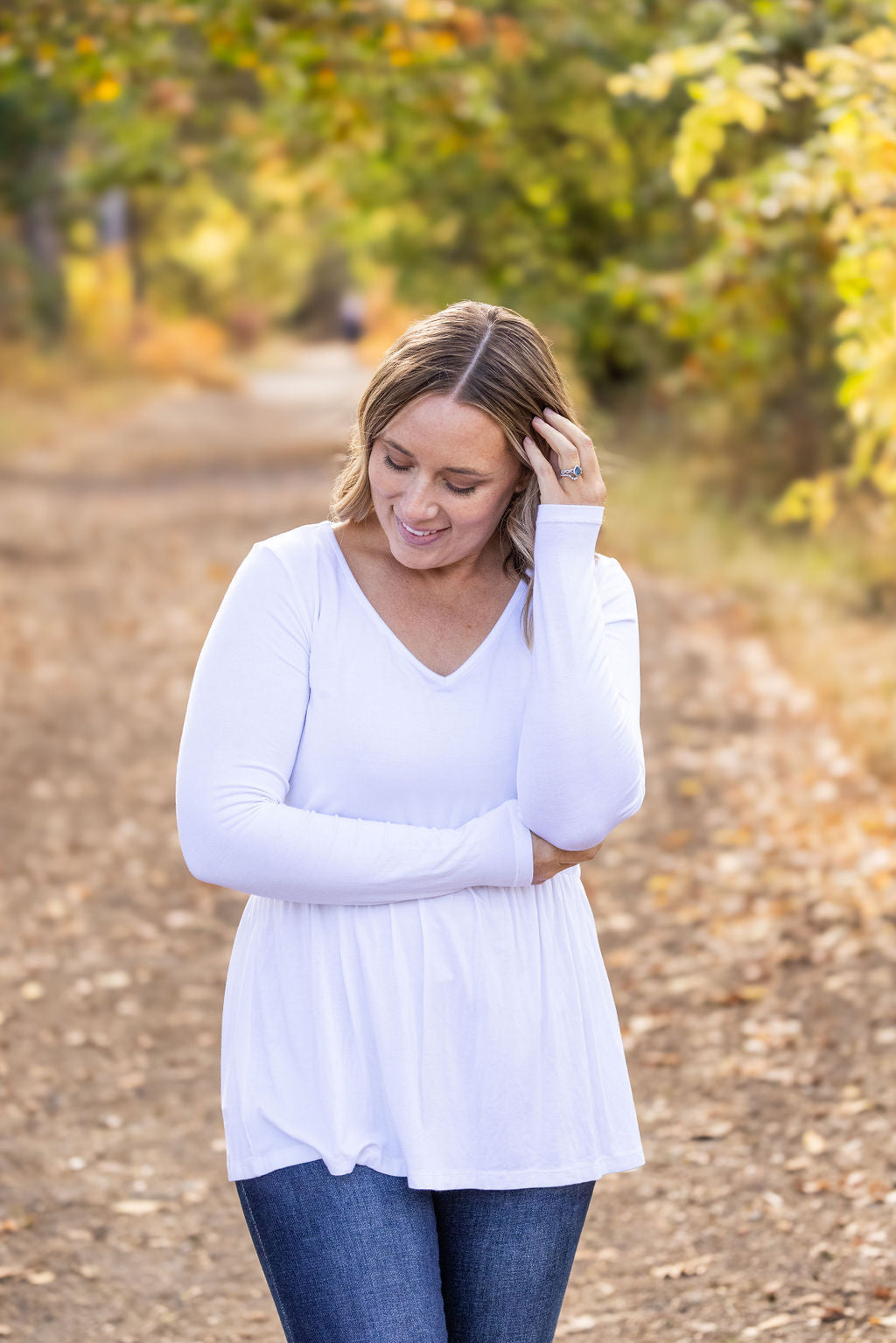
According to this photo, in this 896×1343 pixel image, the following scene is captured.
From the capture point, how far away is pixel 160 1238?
4.19 meters

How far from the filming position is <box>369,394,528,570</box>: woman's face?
7.32 ft

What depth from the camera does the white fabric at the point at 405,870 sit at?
216cm

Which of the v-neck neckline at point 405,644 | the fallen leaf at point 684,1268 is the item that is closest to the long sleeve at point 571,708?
the v-neck neckline at point 405,644

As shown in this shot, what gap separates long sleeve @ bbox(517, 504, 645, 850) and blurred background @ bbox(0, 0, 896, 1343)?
0.57 meters

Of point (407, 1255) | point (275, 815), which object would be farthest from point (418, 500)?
point (407, 1255)

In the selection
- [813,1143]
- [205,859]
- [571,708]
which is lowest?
[813,1143]

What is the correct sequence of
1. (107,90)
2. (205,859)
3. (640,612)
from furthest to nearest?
(640,612) < (107,90) < (205,859)

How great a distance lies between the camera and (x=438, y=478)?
7.41ft

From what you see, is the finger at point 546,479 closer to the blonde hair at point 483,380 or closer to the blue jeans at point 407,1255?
the blonde hair at point 483,380

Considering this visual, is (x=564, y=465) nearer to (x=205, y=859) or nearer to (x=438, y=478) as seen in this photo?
(x=438, y=478)

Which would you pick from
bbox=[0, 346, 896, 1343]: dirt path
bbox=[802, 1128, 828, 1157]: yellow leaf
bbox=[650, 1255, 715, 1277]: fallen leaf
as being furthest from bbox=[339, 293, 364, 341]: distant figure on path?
bbox=[650, 1255, 715, 1277]: fallen leaf

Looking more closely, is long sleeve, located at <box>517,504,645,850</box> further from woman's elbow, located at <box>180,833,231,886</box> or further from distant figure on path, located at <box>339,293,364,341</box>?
distant figure on path, located at <box>339,293,364,341</box>

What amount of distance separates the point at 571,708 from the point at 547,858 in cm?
23

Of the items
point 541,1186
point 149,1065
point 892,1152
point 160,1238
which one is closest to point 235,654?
point 541,1186
